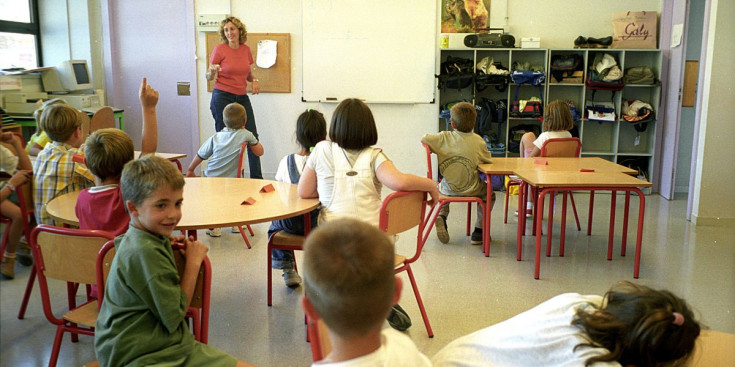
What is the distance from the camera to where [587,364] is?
133 centimetres

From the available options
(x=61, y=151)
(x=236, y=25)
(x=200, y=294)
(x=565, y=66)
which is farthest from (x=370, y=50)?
(x=200, y=294)

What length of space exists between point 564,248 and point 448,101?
9.29 feet

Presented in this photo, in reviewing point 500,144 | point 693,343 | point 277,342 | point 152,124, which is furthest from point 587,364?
point 500,144

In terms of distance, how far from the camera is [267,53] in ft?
23.1

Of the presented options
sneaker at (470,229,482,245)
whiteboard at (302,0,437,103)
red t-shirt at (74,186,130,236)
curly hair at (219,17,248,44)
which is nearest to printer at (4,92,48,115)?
red t-shirt at (74,186,130,236)

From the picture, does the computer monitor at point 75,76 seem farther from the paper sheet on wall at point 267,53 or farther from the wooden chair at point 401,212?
the wooden chair at point 401,212

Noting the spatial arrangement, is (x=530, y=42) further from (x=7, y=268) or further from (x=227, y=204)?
(x=7, y=268)

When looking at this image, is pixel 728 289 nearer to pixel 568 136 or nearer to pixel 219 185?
pixel 568 136

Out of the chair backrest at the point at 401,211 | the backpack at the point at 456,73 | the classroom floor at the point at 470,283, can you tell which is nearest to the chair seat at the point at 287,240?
the classroom floor at the point at 470,283

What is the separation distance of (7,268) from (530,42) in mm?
5979

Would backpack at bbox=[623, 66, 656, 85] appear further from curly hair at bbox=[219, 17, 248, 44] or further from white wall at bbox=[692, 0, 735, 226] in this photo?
curly hair at bbox=[219, 17, 248, 44]

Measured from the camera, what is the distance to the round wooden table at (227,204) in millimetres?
2457

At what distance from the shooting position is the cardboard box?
21.6 ft

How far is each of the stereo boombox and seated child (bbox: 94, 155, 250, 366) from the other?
5.26 meters
